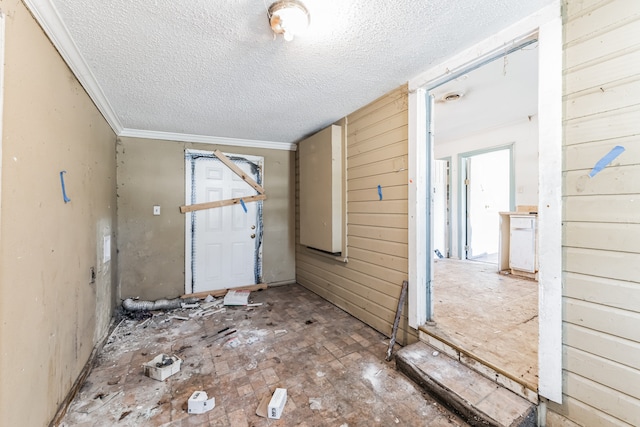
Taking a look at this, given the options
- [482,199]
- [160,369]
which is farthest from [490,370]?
[482,199]

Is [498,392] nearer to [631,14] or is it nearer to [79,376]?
[631,14]

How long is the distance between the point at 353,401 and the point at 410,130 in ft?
6.94

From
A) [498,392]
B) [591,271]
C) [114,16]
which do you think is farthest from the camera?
[498,392]

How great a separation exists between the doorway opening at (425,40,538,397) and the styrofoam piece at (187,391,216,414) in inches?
66.6

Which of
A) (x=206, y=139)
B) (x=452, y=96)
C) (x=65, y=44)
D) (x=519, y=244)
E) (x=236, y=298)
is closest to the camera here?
(x=65, y=44)

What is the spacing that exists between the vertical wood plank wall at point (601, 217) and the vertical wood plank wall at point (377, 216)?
1.08 meters

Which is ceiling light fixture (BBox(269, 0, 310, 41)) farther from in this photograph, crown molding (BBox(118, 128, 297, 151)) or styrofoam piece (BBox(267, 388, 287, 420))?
crown molding (BBox(118, 128, 297, 151))

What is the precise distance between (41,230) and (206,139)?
265 centimetres

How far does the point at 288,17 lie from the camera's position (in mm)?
1341

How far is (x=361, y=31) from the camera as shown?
1540mm

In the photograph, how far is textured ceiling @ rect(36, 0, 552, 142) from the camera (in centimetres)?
137

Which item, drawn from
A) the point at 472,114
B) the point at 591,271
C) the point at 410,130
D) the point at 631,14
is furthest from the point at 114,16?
the point at 472,114

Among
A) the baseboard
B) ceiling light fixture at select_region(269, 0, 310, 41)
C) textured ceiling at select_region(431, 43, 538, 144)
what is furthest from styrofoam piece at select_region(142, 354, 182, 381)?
textured ceiling at select_region(431, 43, 538, 144)

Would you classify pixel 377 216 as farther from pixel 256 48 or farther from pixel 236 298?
pixel 236 298
